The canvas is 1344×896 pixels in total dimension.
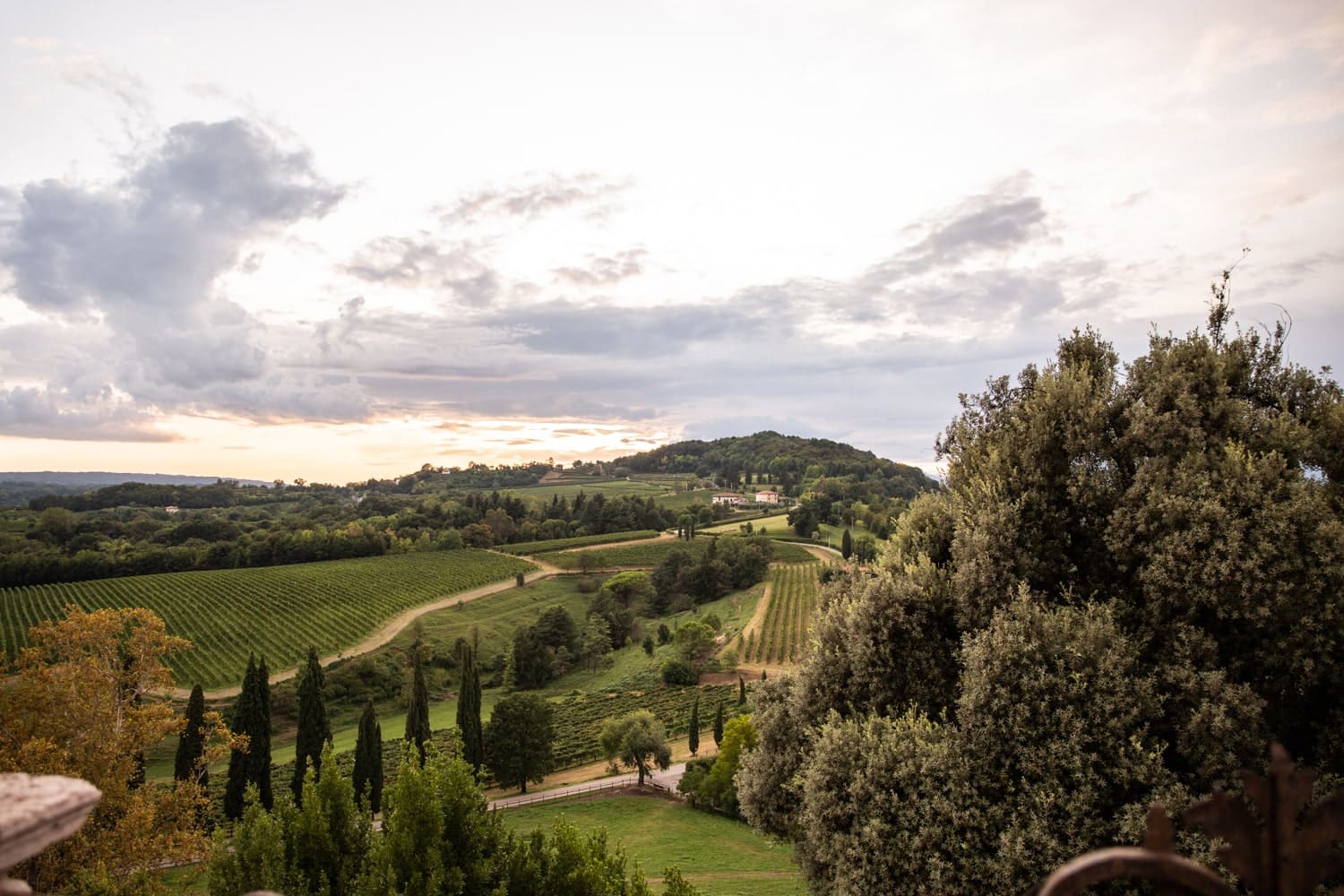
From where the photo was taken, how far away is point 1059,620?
31.3 feet

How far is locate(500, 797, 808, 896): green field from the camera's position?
21.1 meters

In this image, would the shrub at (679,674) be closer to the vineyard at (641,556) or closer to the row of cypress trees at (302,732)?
the row of cypress trees at (302,732)

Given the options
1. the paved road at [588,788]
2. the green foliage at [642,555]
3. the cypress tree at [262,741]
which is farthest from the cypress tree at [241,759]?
the green foliage at [642,555]

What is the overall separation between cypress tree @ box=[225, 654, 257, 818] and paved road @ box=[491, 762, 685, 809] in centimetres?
1120

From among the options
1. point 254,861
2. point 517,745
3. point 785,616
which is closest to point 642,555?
point 785,616

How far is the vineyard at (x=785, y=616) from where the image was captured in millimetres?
63688

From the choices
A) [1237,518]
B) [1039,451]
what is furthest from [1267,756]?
[1039,451]

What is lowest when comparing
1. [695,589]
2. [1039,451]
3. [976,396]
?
[695,589]

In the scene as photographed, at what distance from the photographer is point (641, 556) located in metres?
106

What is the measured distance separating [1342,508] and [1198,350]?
2.85 meters

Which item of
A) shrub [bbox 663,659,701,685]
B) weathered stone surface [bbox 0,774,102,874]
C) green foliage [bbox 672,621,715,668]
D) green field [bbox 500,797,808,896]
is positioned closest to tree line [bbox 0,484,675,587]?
green foliage [bbox 672,621,715,668]

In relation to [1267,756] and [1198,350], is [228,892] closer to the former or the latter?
[1267,756]

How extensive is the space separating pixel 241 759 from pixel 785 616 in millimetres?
53261

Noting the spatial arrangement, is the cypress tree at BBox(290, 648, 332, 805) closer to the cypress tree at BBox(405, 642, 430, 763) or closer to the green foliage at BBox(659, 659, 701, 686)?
the cypress tree at BBox(405, 642, 430, 763)
